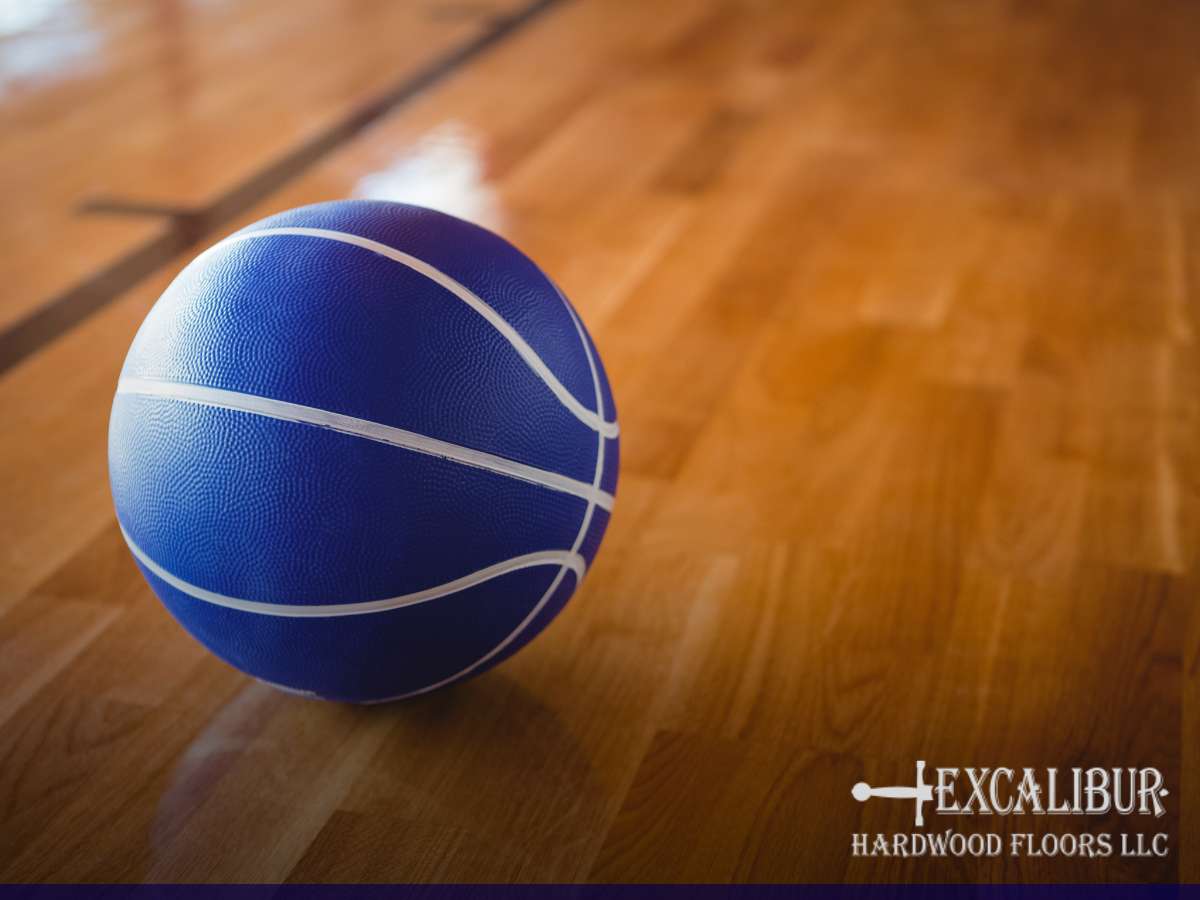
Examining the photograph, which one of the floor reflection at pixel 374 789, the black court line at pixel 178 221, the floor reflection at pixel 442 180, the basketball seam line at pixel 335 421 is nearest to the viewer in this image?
the basketball seam line at pixel 335 421

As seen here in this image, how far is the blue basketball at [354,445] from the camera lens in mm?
1335

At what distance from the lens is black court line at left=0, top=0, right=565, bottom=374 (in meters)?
2.59

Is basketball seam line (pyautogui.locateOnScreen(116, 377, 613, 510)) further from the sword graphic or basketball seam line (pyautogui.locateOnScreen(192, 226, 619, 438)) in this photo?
the sword graphic

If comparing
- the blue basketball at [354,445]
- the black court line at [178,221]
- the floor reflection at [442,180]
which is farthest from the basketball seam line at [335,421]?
the floor reflection at [442,180]

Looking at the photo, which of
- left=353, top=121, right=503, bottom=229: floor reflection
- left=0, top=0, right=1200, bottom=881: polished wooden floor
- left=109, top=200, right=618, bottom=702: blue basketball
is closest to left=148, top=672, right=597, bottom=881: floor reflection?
left=0, top=0, right=1200, bottom=881: polished wooden floor

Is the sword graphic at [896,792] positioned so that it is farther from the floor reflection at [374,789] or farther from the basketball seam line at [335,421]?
the basketball seam line at [335,421]

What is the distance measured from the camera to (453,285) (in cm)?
140

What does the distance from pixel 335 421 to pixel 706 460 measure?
3.26 ft

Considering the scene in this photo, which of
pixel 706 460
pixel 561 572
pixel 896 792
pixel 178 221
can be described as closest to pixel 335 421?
pixel 561 572

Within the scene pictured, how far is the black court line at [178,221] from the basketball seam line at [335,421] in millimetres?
1237

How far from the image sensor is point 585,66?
4418 millimetres

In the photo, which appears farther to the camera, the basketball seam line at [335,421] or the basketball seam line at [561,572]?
the basketball seam line at [561,572]

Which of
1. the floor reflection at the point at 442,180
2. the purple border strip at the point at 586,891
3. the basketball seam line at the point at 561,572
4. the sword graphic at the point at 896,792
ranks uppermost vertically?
the basketball seam line at the point at 561,572

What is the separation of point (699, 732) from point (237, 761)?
0.54 meters
